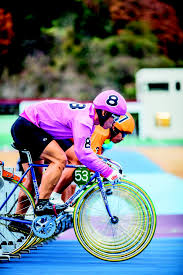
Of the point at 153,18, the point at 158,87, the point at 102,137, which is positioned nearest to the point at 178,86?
the point at 158,87

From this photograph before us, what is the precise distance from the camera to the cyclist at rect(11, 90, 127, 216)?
309cm

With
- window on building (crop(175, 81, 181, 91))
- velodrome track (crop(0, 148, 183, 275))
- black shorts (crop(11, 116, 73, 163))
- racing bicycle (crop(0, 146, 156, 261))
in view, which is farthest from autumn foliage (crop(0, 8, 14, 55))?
racing bicycle (crop(0, 146, 156, 261))

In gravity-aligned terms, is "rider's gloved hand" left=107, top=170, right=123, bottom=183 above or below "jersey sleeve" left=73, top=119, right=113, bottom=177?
below

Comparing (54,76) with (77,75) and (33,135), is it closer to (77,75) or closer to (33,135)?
(77,75)

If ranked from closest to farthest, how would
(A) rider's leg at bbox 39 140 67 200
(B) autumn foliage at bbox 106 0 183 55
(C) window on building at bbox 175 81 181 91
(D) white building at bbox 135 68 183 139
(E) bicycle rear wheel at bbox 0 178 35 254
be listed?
1. (A) rider's leg at bbox 39 140 67 200
2. (E) bicycle rear wheel at bbox 0 178 35 254
3. (B) autumn foliage at bbox 106 0 183 55
4. (D) white building at bbox 135 68 183 139
5. (C) window on building at bbox 175 81 181 91

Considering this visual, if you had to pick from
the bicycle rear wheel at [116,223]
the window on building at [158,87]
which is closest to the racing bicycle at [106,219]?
the bicycle rear wheel at [116,223]

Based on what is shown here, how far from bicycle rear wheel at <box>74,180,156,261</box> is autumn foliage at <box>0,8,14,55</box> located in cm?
1596

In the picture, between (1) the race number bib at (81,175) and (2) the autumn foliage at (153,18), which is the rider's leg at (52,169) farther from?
(2) the autumn foliage at (153,18)

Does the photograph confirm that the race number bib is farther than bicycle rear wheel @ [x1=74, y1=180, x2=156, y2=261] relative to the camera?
Yes

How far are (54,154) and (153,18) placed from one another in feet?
93.4

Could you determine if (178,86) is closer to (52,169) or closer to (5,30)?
(5,30)

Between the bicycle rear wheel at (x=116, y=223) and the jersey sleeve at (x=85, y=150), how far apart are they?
0.17 meters

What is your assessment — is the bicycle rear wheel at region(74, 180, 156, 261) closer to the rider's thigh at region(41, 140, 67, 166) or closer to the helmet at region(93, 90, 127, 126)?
the rider's thigh at region(41, 140, 67, 166)

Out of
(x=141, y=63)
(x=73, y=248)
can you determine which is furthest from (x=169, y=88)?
(x=73, y=248)
